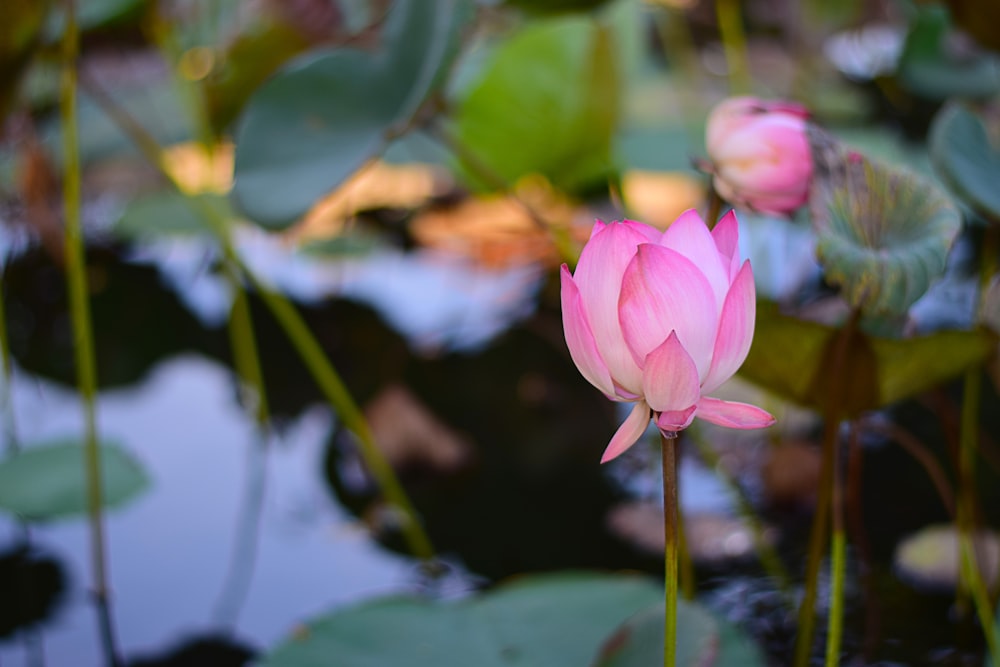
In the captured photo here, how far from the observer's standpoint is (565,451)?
93 cm

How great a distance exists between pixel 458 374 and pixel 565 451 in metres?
0.23

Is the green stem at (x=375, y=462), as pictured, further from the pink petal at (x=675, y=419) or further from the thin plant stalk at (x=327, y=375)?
the pink petal at (x=675, y=419)

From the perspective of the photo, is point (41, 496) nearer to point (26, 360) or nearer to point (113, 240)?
point (26, 360)

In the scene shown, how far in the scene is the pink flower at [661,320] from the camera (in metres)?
0.28

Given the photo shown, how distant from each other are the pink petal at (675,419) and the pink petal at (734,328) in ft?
0.05

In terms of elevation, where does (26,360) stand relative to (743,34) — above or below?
below

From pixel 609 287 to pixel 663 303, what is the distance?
0.07 ft

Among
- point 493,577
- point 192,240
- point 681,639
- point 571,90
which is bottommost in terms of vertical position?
point 493,577

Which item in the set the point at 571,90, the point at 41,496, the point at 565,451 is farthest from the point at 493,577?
the point at 571,90

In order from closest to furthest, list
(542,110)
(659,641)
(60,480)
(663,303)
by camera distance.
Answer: (663,303), (659,641), (60,480), (542,110)

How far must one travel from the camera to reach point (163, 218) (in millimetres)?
1429

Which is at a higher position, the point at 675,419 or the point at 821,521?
the point at 675,419

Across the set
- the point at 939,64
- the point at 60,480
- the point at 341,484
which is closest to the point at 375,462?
the point at 341,484

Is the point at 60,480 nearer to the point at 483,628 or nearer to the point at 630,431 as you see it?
the point at 483,628
